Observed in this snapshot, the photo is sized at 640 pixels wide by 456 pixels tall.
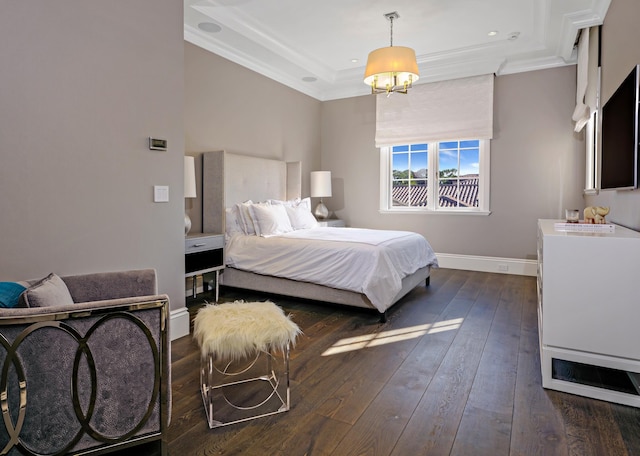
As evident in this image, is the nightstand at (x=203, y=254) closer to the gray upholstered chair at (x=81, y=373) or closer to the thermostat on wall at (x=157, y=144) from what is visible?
the thermostat on wall at (x=157, y=144)

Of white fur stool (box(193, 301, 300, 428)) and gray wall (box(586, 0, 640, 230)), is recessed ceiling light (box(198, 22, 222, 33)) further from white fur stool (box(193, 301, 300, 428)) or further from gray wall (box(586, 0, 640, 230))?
gray wall (box(586, 0, 640, 230))

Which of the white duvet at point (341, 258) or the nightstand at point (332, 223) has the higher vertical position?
the nightstand at point (332, 223)

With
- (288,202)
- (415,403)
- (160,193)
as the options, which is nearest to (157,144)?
(160,193)

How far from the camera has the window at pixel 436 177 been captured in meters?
5.45

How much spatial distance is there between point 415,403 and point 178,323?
1854 mm

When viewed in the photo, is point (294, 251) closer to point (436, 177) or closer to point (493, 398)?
point (493, 398)

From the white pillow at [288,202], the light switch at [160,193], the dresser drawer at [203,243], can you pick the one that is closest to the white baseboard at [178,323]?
the dresser drawer at [203,243]

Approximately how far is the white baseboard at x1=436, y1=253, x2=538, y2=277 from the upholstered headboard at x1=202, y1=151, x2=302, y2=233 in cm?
238

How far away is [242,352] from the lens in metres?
1.85

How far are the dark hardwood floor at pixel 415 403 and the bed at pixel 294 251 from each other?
1.25 ft

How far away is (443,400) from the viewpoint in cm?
205

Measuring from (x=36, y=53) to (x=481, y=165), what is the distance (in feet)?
16.5

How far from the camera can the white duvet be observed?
3.36 metres

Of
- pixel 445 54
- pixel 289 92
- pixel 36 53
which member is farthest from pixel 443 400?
pixel 289 92
